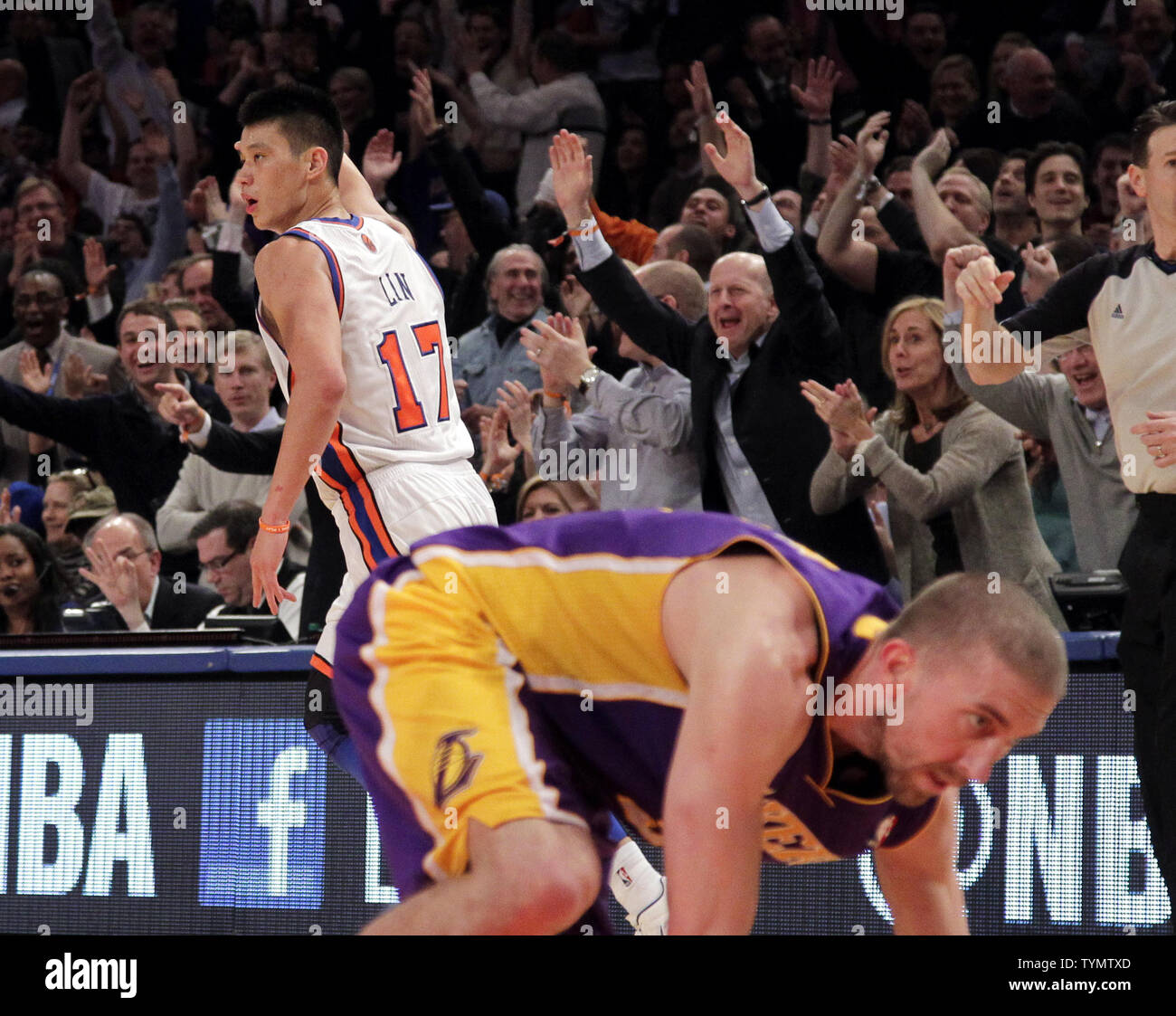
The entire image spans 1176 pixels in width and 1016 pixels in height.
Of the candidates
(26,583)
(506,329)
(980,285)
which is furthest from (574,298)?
(980,285)

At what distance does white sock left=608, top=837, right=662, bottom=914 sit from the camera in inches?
155

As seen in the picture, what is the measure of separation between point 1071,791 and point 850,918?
2.28ft

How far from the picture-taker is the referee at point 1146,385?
4059mm

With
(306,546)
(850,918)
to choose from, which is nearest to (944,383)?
(850,918)

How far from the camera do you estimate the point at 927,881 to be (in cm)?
293

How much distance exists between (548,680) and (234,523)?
3.78 m

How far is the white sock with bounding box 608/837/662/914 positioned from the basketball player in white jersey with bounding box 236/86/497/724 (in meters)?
0.88

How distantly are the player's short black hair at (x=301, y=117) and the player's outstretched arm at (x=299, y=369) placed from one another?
41 cm

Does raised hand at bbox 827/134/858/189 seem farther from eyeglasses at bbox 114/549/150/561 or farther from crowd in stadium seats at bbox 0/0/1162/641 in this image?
eyeglasses at bbox 114/549/150/561

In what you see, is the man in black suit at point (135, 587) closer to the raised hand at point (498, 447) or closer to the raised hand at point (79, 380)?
the raised hand at point (498, 447)

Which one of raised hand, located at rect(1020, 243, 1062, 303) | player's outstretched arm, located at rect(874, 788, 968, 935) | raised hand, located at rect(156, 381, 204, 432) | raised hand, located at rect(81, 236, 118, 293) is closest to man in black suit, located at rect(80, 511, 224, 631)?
raised hand, located at rect(156, 381, 204, 432)

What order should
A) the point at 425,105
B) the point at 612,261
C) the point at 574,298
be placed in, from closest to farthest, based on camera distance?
the point at 612,261 → the point at 574,298 → the point at 425,105

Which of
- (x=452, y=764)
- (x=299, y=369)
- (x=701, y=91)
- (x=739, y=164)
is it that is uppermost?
(x=701, y=91)

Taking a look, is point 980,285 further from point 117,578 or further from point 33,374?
point 33,374
